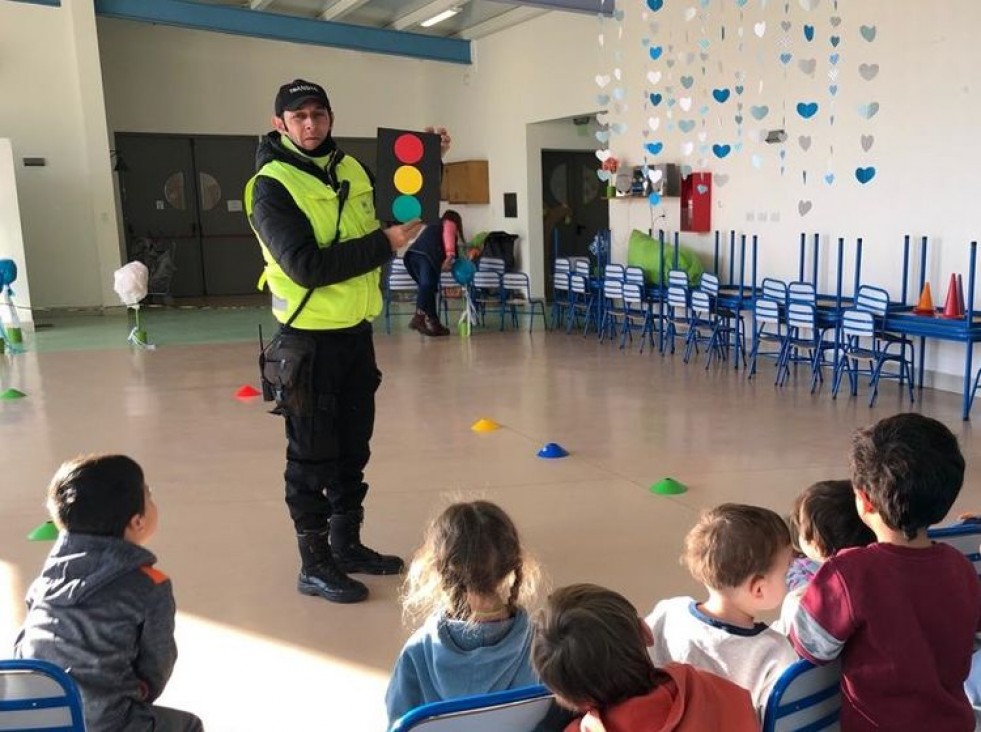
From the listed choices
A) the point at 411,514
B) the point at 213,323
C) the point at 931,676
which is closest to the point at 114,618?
the point at 931,676

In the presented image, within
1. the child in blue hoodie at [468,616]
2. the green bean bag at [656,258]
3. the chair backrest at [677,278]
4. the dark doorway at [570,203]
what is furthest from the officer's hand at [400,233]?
the dark doorway at [570,203]

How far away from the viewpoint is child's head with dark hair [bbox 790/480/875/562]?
76.0 inches

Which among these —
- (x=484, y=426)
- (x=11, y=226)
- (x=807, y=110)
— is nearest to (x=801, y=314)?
(x=807, y=110)

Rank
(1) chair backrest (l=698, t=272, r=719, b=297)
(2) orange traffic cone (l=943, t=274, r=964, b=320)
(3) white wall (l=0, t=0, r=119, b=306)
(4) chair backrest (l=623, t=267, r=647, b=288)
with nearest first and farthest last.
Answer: (2) orange traffic cone (l=943, t=274, r=964, b=320) < (1) chair backrest (l=698, t=272, r=719, b=297) < (4) chair backrest (l=623, t=267, r=647, b=288) < (3) white wall (l=0, t=0, r=119, b=306)

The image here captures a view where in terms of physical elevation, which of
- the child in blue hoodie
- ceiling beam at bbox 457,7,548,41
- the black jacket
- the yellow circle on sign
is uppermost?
ceiling beam at bbox 457,7,548,41

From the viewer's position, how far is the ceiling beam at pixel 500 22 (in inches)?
480

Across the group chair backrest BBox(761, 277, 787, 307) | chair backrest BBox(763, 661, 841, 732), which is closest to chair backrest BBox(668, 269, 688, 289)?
chair backrest BBox(761, 277, 787, 307)

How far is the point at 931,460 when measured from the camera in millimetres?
1690

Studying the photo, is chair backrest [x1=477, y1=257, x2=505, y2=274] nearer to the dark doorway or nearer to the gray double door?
the dark doorway

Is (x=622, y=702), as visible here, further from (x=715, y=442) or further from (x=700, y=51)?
(x=700, y=51)

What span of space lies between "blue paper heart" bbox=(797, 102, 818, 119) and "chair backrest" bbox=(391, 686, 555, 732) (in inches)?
283

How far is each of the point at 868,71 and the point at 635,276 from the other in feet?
10.2

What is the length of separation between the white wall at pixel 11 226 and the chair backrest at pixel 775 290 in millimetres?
8725

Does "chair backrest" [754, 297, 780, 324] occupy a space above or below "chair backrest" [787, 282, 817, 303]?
below
